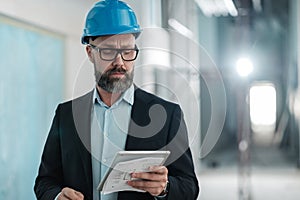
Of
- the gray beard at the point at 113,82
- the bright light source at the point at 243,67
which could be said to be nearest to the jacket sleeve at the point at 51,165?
the gray beard at the point at 113,82

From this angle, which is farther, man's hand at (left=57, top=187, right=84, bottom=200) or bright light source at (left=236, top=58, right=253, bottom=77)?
bright light source at (left=236, top=58, right=253, bottom=77)

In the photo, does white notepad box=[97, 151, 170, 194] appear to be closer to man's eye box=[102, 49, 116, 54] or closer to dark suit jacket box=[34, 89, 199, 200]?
dark suit jacket box=[34, 89, 199, 200]

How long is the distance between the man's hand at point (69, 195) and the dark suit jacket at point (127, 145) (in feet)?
0.16

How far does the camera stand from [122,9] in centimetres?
133

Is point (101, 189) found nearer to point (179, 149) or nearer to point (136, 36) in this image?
point (179, 149)

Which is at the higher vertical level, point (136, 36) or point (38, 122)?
point (136, 36)

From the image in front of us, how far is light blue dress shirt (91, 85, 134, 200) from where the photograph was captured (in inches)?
50.4

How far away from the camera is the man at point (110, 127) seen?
4.08ft

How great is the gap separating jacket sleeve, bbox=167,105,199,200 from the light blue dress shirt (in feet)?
0.43

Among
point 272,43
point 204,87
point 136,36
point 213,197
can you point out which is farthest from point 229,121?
point 136,36

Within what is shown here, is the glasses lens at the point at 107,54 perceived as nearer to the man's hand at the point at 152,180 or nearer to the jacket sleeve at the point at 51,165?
the jacket sleeve at the point at 51,165

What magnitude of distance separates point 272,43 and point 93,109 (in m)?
7.70

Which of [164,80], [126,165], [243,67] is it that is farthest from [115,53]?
[243,67]

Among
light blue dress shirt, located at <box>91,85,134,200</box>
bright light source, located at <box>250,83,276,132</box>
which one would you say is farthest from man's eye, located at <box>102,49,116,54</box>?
bright light source, located at <box>250,83,276,132</box>
